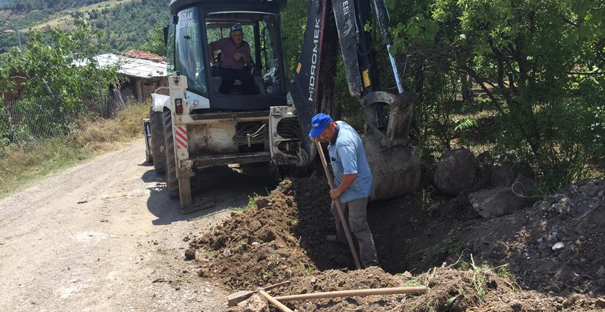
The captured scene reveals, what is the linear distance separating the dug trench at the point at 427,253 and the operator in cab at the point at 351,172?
412 mm

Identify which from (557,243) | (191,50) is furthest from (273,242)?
(191,50)

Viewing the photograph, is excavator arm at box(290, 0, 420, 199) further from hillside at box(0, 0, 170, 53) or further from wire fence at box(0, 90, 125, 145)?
hillside at box(0, 0, 170, 53)

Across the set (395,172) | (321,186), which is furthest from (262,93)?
(395,172)

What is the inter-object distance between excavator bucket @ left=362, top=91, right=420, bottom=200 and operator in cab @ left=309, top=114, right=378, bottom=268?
0.36 metres

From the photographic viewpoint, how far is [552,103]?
205 inches

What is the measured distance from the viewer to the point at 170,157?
795 centimetres

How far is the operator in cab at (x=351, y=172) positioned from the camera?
489 centimetres

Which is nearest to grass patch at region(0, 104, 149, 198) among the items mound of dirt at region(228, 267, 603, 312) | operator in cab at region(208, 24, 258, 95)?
operator in cab at region(208, 24, 258, 95)

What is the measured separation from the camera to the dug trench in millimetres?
3566

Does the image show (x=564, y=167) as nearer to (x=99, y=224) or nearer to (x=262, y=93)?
(x=262, y=93)

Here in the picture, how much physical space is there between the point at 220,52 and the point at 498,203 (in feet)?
16.4

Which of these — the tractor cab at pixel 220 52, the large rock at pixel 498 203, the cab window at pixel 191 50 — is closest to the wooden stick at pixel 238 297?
the large rock at pixel 498 203

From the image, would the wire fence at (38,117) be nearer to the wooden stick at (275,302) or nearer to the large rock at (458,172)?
the wooden stick at (275,302)

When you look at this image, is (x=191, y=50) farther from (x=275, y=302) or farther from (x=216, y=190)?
(x=275, y=302)
